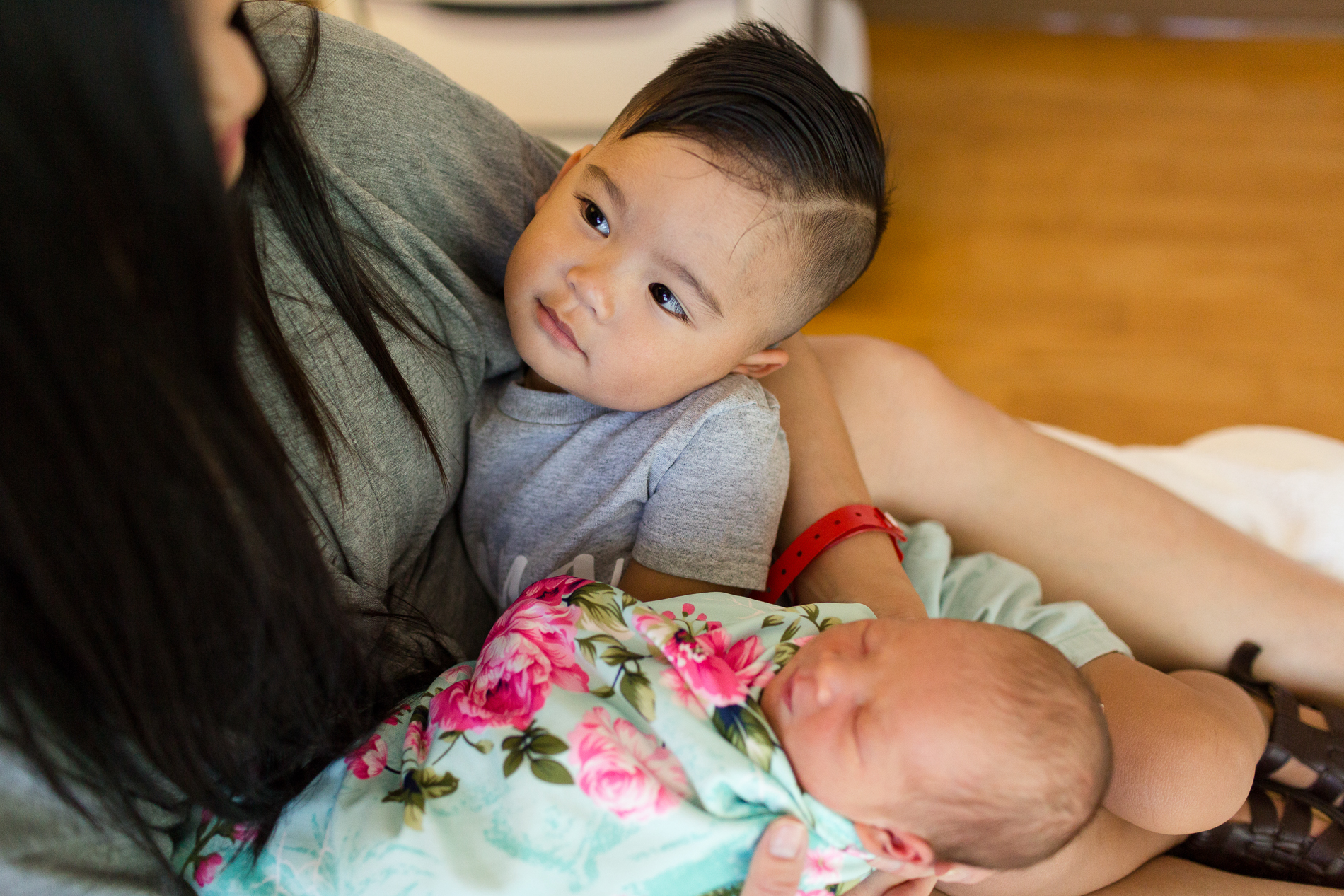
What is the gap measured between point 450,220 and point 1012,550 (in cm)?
72

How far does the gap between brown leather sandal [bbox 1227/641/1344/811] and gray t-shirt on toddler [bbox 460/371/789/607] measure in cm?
58

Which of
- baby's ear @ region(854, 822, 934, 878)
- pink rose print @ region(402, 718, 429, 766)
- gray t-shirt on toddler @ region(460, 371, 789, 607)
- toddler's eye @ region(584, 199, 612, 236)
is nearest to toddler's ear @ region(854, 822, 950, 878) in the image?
baby's ear @ region(854, 822, 934, 878)

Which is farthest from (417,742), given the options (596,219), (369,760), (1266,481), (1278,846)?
(1266,481)

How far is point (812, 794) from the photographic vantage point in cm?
70

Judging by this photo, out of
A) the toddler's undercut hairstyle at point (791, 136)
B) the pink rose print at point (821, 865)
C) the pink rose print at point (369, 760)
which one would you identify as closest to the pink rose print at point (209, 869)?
the pink rose print at point (369, 760)

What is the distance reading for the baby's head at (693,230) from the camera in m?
0.81

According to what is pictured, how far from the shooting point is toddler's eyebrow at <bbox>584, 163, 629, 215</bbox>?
0.83 metres

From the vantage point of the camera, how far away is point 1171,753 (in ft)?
2.74

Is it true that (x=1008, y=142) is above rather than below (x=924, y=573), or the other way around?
above

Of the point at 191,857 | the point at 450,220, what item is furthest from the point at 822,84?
the point at 191,857

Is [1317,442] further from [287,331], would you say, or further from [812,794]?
[287,331]

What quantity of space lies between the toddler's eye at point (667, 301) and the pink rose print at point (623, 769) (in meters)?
0.36

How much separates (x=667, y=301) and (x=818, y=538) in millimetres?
276

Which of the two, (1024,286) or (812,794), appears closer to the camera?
(812,794)
